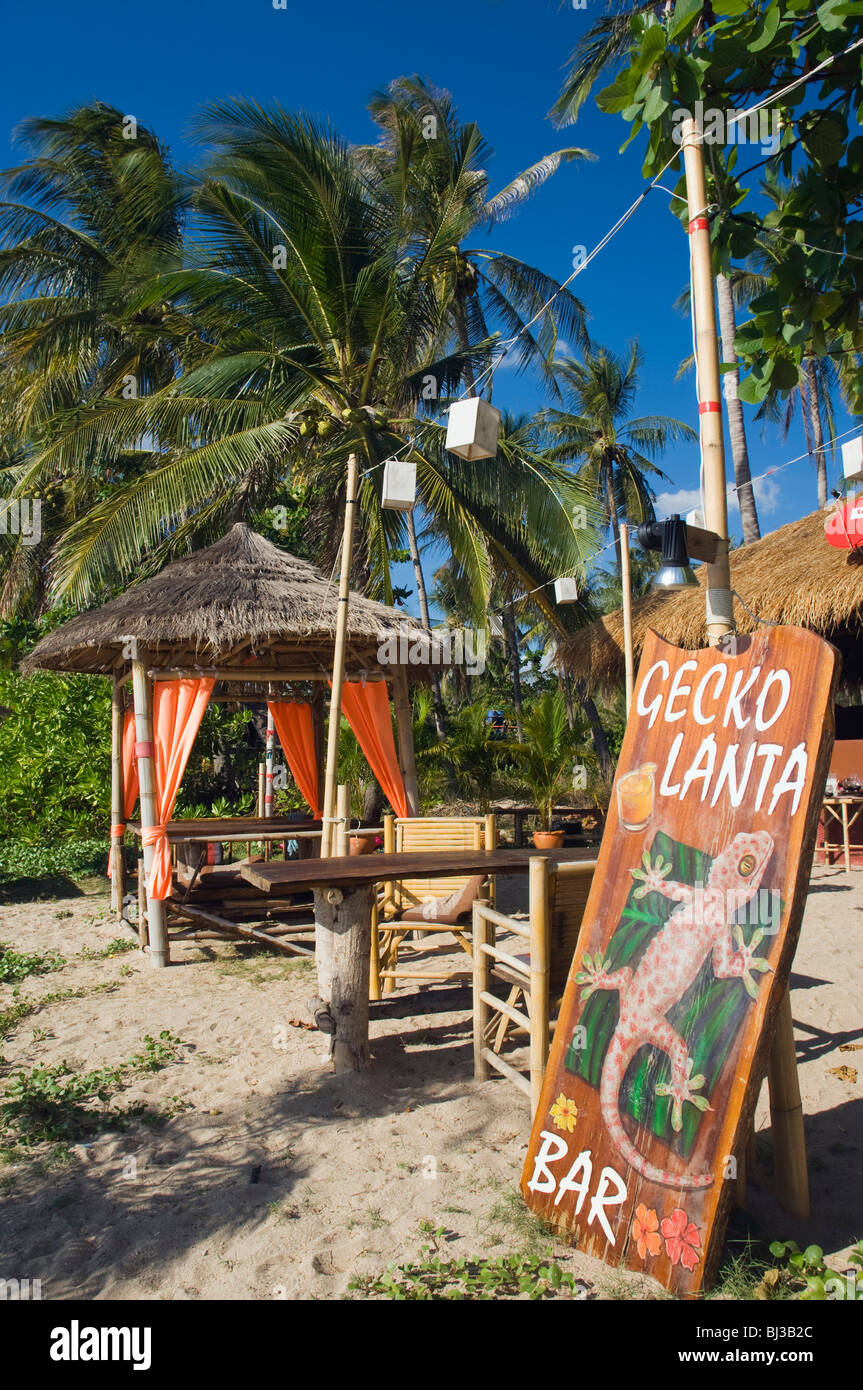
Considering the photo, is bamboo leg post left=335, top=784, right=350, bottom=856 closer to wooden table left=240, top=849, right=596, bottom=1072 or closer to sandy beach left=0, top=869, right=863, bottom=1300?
sandy beach left=0, top=869, right=863, bottom=1300

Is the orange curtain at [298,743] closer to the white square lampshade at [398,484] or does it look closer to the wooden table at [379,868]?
the white square lampshade at [398,484]

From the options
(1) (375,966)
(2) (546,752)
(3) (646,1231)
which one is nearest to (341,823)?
(1) (375,966)

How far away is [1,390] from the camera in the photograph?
1479 cm

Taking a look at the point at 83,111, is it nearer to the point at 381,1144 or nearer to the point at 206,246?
the point at 206,246

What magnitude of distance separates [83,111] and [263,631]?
12958 mm

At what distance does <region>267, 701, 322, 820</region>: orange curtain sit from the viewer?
9.81m

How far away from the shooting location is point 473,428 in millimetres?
4383

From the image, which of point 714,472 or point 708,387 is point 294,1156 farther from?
point 708,387

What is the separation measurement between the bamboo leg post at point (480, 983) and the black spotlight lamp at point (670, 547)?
1.66m

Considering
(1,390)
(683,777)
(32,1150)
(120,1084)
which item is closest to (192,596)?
(120,1084)

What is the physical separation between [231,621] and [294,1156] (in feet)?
14.9

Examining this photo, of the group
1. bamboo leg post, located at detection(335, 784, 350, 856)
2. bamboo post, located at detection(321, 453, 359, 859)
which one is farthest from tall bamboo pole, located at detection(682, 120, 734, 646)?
bamboo leg post, located at detection(335, 784, 350, 856)

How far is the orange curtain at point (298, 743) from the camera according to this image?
9.81 metres

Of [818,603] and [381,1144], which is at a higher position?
[818,603]
